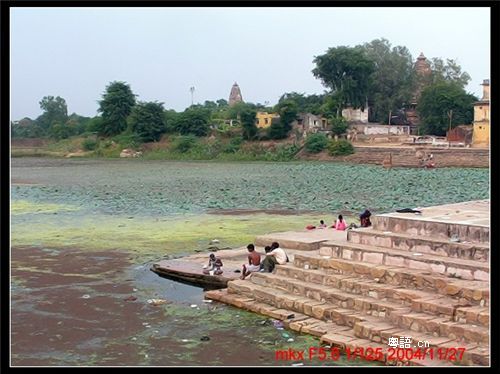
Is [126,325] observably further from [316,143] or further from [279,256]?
[316,143]

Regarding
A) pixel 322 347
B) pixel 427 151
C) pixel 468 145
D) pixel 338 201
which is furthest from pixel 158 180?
pixel 322 347

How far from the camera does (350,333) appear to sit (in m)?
7.24

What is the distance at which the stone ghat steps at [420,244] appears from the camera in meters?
7.54

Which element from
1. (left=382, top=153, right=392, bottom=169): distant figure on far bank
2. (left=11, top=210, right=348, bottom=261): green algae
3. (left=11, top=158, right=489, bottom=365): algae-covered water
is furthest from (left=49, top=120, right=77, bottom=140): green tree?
(left=11, top=210, right=348, bottom=261): green algae

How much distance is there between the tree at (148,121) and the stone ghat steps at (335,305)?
5183 cm

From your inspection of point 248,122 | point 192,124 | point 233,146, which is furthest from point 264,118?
point 192,124

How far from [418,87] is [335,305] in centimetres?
5682

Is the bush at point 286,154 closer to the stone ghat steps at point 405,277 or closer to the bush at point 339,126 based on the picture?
the bush at point 339,126

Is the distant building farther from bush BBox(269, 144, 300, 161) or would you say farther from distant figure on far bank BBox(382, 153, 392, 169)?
distant figure on far bank BBox(382, 153, 392, 169)

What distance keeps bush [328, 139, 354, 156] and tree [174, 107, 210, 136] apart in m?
14.9

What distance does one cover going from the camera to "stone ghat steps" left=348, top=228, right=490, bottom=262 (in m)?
7.54

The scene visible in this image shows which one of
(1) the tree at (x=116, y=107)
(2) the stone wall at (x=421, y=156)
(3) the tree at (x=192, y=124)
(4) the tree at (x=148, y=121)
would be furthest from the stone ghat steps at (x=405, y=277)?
(1) the tree at (x=116, y=107)

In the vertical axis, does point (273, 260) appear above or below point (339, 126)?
below
